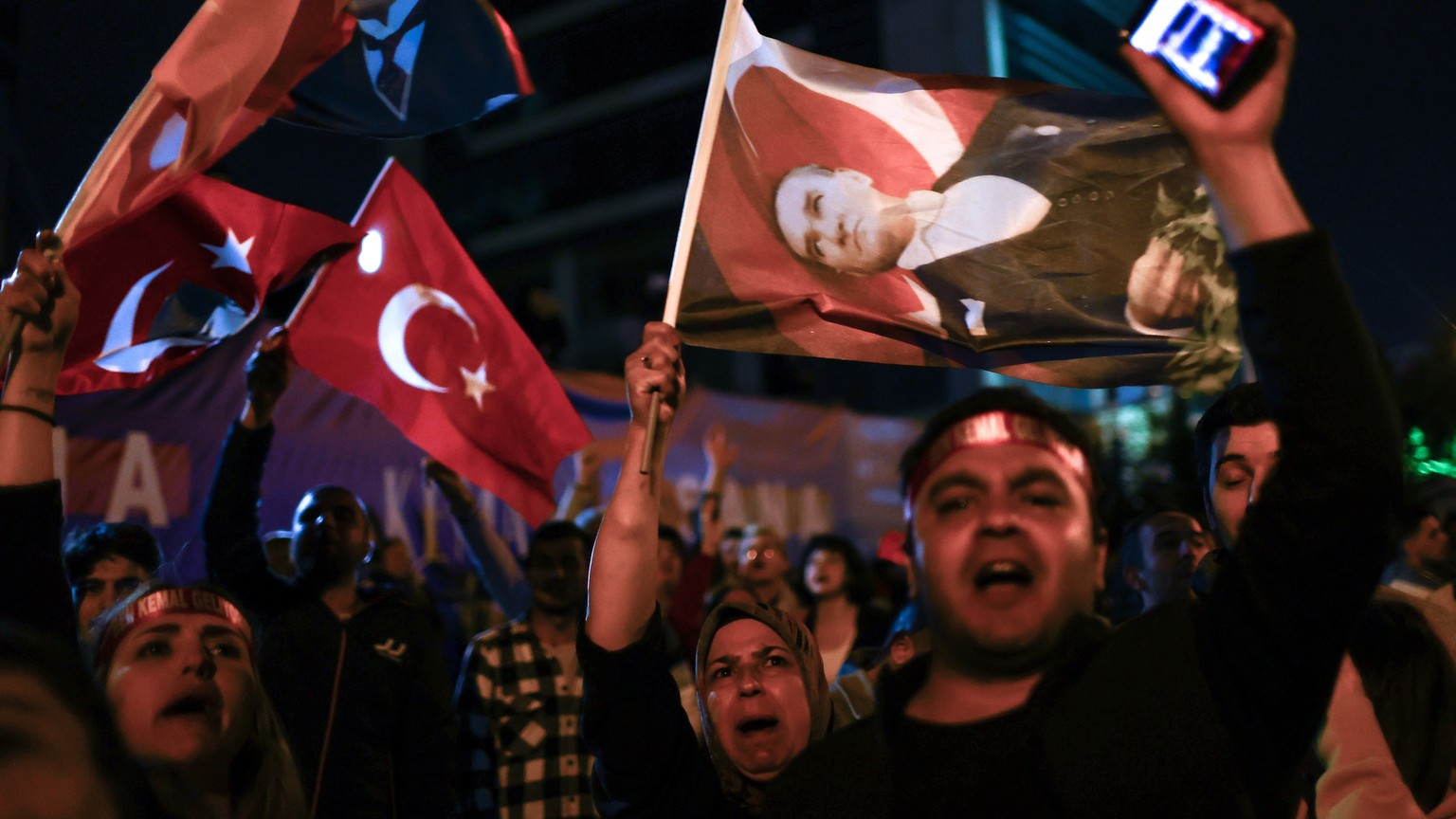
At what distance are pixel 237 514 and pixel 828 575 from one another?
2876 mm

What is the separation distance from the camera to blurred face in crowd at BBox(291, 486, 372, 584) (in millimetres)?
4762

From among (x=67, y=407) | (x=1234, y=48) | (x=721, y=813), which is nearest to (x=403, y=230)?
(x=67, y=407)

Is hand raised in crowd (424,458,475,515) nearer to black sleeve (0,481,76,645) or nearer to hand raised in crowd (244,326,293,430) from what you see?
hand raised in crowd (244,326,293,430)

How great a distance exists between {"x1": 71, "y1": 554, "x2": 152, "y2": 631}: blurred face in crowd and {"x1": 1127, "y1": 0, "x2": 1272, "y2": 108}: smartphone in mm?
3835

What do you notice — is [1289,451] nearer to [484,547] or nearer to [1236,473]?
[1236,473]

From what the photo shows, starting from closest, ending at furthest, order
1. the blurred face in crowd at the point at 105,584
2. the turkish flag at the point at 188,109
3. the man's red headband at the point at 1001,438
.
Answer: the man's red headband at the point at 1001,438, the turkish flag at the point at 188,109, the blurred face in crowd at the point at 105,584

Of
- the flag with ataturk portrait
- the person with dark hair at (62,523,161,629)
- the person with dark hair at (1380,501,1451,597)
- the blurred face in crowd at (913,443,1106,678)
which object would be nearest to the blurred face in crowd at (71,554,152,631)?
the person with dark hair at (62,523,161,629)

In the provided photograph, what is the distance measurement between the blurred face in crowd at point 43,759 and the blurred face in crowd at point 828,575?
5236 mm

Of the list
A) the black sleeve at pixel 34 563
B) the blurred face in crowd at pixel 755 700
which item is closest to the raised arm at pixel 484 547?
the blurred face in crowd at pixel 755 700

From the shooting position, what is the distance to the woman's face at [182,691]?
2844 millimetres

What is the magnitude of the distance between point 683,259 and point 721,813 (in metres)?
1.39

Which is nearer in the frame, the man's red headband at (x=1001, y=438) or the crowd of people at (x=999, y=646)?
the crowd of people at (x=999, y=646)

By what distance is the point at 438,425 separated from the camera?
498 centimetres

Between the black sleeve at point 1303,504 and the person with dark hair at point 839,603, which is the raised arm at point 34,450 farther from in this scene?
the person with dark hair at point 839,603
